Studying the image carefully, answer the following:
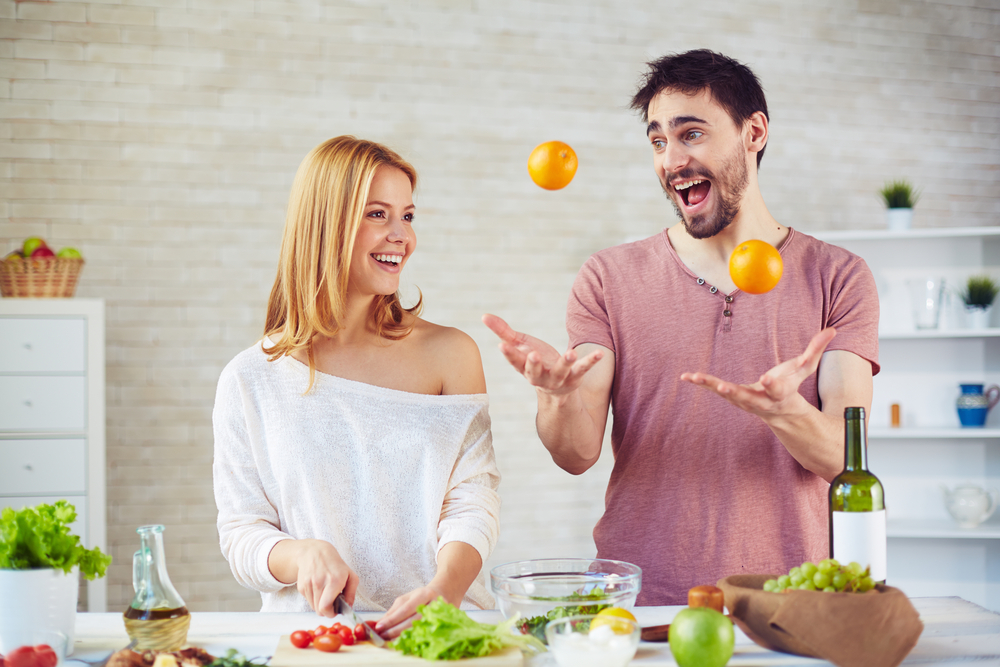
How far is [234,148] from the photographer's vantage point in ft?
12.1

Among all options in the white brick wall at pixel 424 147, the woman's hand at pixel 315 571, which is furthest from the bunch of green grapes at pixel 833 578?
the white brick wall at pixel 424 147

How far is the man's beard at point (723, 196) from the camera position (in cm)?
184

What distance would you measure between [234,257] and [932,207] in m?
3.54

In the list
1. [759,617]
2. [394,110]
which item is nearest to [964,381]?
[394,110]

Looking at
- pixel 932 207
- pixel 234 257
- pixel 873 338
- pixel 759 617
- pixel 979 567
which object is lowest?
pixel 979 567

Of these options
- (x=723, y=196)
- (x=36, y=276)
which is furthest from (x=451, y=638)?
(x=36, y=276)

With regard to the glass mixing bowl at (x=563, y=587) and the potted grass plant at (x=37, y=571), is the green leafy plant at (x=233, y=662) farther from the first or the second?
the glass mixing bowl at (x=563, y=587)

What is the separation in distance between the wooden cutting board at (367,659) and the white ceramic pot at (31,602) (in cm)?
31

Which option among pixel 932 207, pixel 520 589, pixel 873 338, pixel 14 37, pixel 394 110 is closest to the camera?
pixel 520 589

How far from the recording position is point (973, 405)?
3.82m

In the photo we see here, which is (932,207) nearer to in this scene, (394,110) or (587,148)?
(587,148)

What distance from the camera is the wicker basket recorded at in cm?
320

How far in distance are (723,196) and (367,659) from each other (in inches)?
48.4

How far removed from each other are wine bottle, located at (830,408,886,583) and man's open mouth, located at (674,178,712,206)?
75 cm
